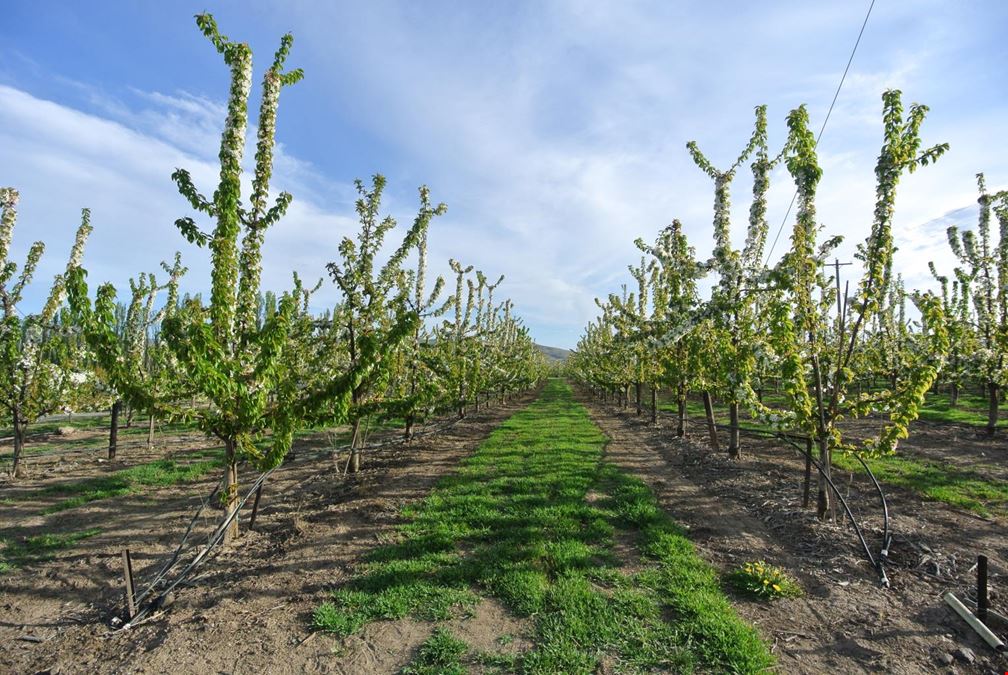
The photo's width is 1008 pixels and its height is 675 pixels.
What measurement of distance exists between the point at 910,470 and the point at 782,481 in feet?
11.9

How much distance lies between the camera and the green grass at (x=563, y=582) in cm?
432

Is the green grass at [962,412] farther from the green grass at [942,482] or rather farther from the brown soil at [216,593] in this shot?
the brown soil at [216,593]

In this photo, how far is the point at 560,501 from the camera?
8.77 metres

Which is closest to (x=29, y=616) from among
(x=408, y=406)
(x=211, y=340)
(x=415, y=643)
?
(x=211, y=340)

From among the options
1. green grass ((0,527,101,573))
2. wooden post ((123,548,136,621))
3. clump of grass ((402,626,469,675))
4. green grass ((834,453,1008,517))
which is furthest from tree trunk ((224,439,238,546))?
green grass ((834,453,1008,517))

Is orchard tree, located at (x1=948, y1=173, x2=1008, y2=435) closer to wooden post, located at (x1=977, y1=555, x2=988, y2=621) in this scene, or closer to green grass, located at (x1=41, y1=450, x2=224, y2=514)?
wooden post, located at (x1=977, y1=555, x2=988, y2=621)

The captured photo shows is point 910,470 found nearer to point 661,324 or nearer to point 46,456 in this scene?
point 661,324

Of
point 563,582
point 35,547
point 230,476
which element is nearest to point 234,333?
point 230,476

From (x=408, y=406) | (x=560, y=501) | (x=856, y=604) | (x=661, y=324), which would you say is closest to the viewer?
(x=856, y=604)

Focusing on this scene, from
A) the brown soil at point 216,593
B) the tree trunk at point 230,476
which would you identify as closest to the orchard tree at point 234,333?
the tree trunk at point 230,476

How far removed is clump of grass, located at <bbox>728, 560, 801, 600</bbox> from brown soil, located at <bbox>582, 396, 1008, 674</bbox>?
0.11m

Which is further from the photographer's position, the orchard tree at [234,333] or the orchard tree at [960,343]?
the orchard tree at [960,343]

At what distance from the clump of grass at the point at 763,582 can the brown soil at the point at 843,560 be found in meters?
0.11

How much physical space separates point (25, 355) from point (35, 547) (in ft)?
23.7
